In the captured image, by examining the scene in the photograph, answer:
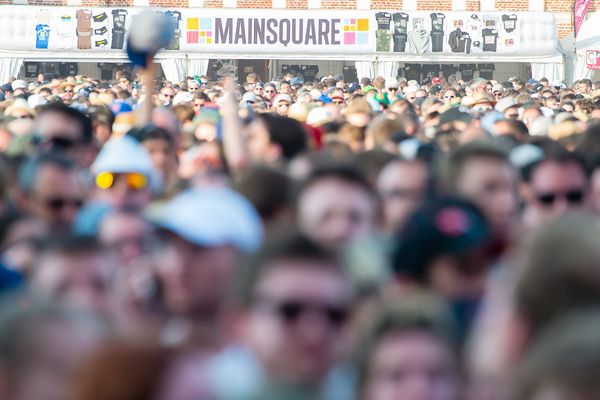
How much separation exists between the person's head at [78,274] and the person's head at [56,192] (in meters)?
1.52

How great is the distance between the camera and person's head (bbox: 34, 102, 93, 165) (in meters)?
7.92

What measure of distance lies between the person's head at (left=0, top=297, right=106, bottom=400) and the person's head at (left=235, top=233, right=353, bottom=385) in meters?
0.36

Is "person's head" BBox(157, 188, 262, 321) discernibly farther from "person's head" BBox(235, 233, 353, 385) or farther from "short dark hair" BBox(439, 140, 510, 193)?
"short dark hair" BBox(439, 140, 510, 193)

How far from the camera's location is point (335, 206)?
495cm

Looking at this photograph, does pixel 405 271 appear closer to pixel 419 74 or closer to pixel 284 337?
pixel 284 337

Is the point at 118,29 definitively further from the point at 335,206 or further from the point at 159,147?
the point at 335,206

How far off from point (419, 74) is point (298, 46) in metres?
5.82

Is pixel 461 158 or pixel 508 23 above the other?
pixel 508 23

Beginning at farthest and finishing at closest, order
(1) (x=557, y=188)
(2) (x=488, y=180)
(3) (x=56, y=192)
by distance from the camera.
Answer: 1. (3) (x=56, y=192)
2. (1) (x=557, y=188)
3. (2) (x=488, y=180)

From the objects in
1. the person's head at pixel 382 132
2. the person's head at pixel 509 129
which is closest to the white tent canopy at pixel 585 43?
the person's head at pixel 509 129

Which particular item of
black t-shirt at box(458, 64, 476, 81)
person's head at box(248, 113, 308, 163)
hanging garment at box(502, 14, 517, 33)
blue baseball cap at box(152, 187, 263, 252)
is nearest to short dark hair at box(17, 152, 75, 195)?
person's head at box(248, 113, 308, 163)

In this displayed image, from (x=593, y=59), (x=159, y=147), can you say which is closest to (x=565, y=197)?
(x=159, y=147)

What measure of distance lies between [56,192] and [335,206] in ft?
4.95

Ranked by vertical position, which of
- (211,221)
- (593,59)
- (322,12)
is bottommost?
(211,221)
